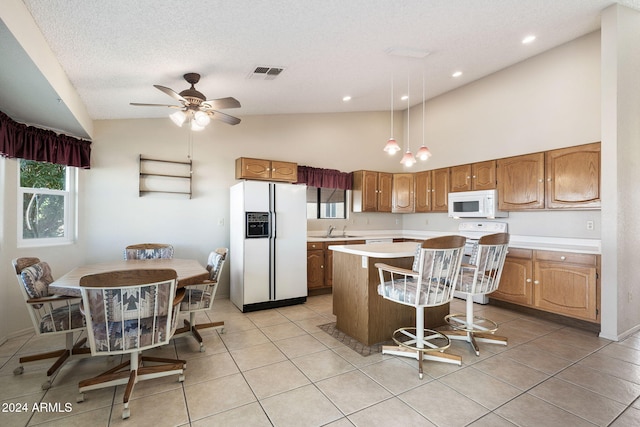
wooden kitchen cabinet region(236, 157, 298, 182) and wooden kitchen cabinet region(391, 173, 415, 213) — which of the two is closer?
wooden kitchen cabinet region(236, 157, 298, 182)

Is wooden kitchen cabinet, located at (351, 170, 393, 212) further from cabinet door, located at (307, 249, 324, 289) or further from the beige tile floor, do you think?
the beige tile floor

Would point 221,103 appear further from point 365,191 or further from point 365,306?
point 365,191

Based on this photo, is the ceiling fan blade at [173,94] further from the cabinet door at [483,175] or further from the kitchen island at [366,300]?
the cabinet door at [483,175]

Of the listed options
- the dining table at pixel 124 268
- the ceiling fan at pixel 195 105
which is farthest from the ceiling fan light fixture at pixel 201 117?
the dining table at pixel 124 268

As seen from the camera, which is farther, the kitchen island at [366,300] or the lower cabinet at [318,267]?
the lower cabinet at [318,267]

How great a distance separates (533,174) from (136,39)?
15.1 feet

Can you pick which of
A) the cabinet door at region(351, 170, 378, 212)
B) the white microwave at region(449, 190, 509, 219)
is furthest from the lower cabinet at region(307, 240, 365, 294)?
the white microwave at region(449, 190, 509, 219)

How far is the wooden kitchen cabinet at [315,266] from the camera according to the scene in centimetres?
475

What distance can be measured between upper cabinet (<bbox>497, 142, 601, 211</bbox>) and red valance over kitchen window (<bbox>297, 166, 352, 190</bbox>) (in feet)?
8.23

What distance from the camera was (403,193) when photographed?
5.75 meters

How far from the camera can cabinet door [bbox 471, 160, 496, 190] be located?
4.36 metres

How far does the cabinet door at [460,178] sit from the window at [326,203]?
194 cm

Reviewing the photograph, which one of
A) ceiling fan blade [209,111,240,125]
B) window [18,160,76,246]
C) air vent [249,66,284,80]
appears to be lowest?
window [18,160,76,246]

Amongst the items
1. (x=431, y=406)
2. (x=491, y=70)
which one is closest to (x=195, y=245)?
(x=431, y=406)
